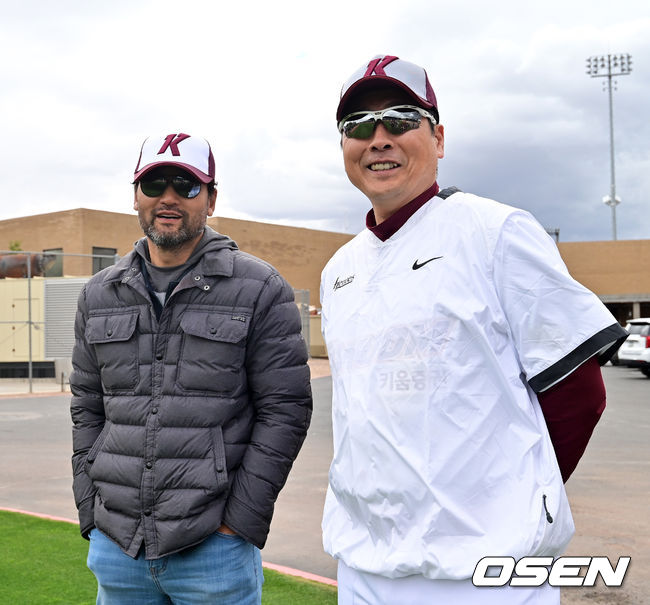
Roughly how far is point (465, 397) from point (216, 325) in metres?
1.10

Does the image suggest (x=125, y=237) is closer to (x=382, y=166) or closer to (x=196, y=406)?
(x=196, y=406)

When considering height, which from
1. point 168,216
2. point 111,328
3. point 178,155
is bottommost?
point 111,328

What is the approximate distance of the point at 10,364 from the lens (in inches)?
980

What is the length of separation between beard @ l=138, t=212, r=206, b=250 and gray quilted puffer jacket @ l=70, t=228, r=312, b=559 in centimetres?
9

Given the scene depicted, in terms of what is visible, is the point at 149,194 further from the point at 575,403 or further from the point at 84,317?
the point at 575,403

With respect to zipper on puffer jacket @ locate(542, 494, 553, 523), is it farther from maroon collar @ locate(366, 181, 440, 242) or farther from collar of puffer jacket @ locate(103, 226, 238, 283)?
collar of puffer jacket @ locate(103, 226, 238, 283)

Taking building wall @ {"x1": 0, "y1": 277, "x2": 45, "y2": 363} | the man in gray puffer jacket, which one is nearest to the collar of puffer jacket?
the man in gray puffer jacket

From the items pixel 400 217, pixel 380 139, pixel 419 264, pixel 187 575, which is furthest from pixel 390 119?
pixel 187 575

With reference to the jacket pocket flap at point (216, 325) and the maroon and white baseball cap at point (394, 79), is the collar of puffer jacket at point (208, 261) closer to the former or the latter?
the jacket pocket flap at point (216, 325)

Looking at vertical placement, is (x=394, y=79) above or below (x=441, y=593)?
above

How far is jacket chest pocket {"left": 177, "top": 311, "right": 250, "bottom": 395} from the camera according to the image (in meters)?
2.56

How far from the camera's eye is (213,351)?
102 inches

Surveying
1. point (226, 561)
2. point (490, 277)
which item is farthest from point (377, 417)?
point (226, 561)

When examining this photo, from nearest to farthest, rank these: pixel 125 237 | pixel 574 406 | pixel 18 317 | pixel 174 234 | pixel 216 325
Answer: pixel 574 406
pixel 216 325
pixel 174 234
pixel 18 317
pixel 125 237
